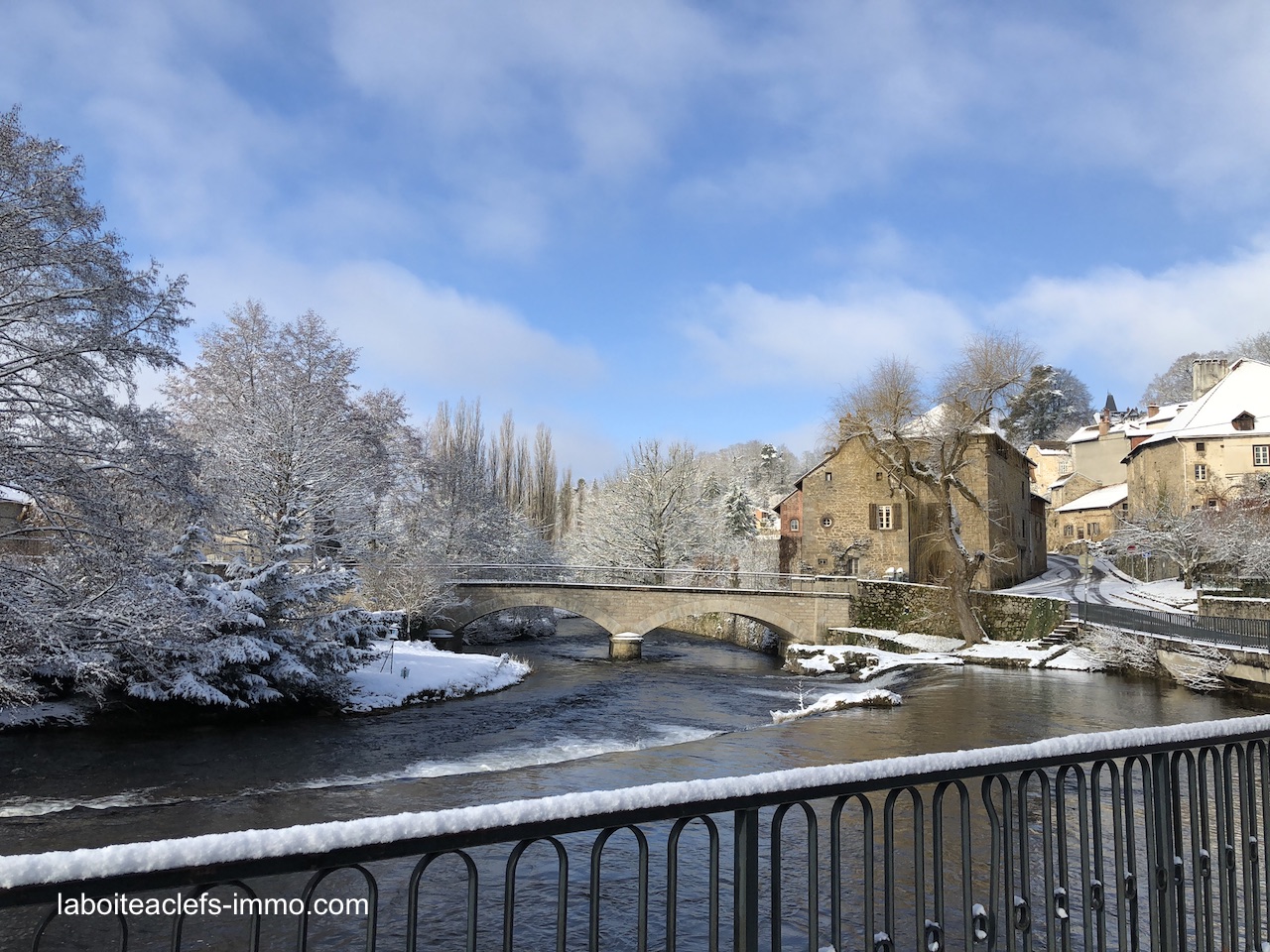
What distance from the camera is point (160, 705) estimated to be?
60.1 feet

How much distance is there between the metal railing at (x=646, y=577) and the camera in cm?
3528

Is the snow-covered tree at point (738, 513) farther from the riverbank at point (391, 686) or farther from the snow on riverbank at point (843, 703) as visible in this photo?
the snow on riverbank at point (843, 703)

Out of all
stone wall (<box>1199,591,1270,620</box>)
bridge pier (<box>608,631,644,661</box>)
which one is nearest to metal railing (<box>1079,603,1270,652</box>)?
stone wall (<box>1199,591,1270,620</box>)

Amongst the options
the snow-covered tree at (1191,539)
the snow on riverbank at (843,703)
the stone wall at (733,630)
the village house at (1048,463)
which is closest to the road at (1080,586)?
the snow-covered tree at (1191,539)

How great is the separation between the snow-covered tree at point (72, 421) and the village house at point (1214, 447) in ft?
151

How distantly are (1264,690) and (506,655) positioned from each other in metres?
20.7

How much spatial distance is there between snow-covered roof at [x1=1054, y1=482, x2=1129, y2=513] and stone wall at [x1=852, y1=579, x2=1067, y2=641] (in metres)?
33.9

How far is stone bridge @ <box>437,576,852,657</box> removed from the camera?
34.8 m

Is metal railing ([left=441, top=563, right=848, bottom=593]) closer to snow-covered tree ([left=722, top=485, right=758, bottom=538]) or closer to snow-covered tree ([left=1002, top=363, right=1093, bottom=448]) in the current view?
snow-covered tree ([left=722, top=485, right=758, bottom=538])

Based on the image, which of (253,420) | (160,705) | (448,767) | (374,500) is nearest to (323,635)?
(160,705)

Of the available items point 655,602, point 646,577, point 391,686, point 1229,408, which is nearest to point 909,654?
point 655,602

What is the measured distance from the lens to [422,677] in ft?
76.9

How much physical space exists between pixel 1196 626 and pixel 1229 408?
28.6 meters

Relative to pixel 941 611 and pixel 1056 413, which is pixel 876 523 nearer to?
pixel 941 611
